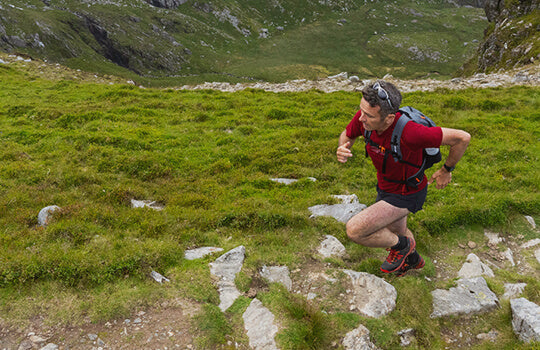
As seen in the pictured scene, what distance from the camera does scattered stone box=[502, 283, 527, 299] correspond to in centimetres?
662

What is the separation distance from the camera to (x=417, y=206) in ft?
20.4

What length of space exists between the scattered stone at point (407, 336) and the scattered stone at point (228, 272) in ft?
10.3

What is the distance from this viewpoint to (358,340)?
5453 mm

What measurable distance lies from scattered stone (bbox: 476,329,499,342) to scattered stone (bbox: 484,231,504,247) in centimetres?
370

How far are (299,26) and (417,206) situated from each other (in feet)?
568

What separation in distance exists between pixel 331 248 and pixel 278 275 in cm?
170

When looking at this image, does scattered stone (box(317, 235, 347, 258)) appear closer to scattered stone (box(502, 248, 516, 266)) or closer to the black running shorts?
the black running shorts

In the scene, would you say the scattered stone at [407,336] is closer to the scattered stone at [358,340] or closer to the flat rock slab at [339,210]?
the scattered stone at [358,340]

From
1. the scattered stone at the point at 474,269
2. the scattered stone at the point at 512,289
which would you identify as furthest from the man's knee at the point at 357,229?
the scattered stone at the point at 512,289

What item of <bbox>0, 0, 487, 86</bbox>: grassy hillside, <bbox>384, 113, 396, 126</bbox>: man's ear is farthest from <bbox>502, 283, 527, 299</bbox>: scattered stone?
<bbox>0, 0, 487, 86</bbox>: grassy hillside

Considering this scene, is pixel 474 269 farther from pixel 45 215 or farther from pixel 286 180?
pixel 45 215

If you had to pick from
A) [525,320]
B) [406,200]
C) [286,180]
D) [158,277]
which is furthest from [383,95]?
[286,180]

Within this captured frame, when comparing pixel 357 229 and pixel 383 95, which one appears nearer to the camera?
pixel 383 95

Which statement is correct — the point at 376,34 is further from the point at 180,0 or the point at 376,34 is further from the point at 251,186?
the point at 251,186
